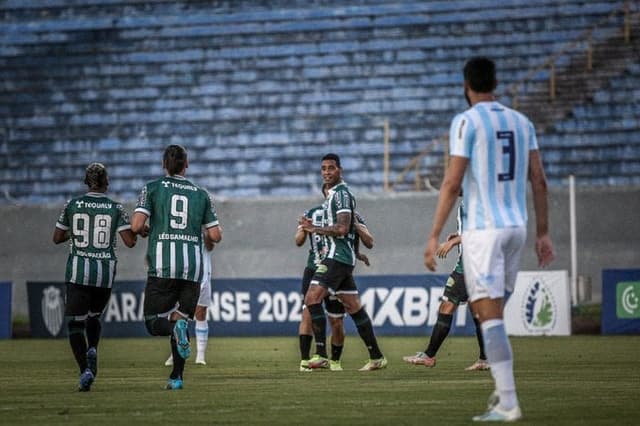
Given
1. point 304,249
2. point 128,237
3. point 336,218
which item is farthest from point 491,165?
point 304,249

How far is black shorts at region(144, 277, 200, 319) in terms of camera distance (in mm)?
10758

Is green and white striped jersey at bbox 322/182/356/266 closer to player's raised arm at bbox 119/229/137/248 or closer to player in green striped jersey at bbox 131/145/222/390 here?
player's raised arm at bbox 119/229/137/248

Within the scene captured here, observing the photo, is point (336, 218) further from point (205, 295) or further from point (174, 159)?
point (205, 295)

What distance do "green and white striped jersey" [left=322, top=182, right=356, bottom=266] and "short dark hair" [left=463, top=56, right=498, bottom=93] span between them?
5740 mm

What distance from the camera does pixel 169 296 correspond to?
10.8 m

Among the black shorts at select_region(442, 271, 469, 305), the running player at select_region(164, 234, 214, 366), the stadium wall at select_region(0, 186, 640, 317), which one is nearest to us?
the black shorts at select_region(442, 271, 469, 305)

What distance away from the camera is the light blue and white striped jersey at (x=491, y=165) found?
786cm

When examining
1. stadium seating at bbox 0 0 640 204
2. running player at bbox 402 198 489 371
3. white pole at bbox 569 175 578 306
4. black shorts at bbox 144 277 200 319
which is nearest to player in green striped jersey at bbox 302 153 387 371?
running player at bbox 402 198 489 371

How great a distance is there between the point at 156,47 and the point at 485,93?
26.7 meters

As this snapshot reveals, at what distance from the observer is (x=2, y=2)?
36531 millimetres

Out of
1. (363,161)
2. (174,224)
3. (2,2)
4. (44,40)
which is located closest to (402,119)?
(363,161)

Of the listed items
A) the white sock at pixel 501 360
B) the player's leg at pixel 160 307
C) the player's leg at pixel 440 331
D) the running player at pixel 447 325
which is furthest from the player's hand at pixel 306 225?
the white sock at pixel 501 360

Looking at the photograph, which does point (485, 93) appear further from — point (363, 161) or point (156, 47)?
point (156, 47)

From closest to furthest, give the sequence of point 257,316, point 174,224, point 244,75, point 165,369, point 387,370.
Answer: point 174,224, point 387,370, point 165,369, point 257,316, point 244,75
